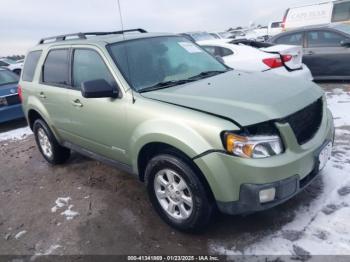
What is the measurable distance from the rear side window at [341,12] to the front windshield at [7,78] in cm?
1096

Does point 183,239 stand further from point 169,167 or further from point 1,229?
point 1,229

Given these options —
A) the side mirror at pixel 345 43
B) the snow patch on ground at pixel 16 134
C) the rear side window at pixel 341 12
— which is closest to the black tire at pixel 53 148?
the snow patch on ground at pixel 16 134

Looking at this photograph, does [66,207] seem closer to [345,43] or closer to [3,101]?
[3,101]

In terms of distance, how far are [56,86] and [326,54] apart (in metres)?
6.55

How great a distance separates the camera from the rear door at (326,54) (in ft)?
27.0

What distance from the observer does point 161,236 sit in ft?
10.7

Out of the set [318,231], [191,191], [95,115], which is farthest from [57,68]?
[318,231]

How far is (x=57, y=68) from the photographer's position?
4.60 metres

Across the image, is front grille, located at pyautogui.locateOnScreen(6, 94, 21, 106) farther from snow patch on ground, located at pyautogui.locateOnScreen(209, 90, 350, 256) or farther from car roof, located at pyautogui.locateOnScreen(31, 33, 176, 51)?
snow patch on ground, located at pyautogui.locateOnScreen(209, 90, 350, 256)

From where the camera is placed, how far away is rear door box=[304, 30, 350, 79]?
324 inches

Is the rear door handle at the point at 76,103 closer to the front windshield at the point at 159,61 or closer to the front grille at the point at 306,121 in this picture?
the front windshield at the point at 159,61

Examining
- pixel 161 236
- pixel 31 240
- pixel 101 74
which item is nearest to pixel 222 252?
pixel 161 236

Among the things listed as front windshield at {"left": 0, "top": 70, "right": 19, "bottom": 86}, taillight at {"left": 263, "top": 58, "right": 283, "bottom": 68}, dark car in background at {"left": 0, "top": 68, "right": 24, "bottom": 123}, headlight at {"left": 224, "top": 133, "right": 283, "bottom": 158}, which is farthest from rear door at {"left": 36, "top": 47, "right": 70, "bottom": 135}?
front windshield at {"left": 0, "top": 70, "right": 19, "bottom": 86}

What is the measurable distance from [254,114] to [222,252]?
1.17 m
